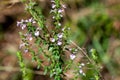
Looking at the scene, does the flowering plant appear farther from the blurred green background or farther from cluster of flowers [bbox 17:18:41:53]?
the blurred green background

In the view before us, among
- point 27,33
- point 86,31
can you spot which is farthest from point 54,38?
point 86,31

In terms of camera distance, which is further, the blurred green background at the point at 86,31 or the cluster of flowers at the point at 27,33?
the blurred green background at the point at 86,31

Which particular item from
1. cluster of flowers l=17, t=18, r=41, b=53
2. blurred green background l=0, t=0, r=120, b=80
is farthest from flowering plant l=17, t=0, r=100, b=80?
blurred green background l=0, t=0, r=120, b=80

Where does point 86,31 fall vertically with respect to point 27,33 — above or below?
above

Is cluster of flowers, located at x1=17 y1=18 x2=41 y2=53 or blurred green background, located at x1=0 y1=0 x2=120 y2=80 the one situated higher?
blurred green background, located at x1=0 y1=0 x2=120 y2=80

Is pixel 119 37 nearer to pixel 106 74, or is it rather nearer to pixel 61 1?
pixel 106 74

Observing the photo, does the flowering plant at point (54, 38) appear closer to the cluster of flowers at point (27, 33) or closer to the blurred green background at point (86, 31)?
the cluster of flowers at point (27, 33)

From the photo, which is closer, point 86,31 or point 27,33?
point 27,33

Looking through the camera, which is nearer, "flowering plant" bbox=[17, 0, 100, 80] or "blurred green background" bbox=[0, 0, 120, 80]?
"flowering plant" bbox=[17, 0, 100, 80]

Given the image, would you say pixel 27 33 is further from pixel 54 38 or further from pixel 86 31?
pixel 86 31

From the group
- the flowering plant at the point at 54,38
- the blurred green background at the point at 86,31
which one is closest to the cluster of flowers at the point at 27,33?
the flowering plant at the point at 54,38

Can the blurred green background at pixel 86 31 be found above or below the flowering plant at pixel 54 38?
above

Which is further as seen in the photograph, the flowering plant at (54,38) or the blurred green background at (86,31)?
the blurred green background at (86,31)
